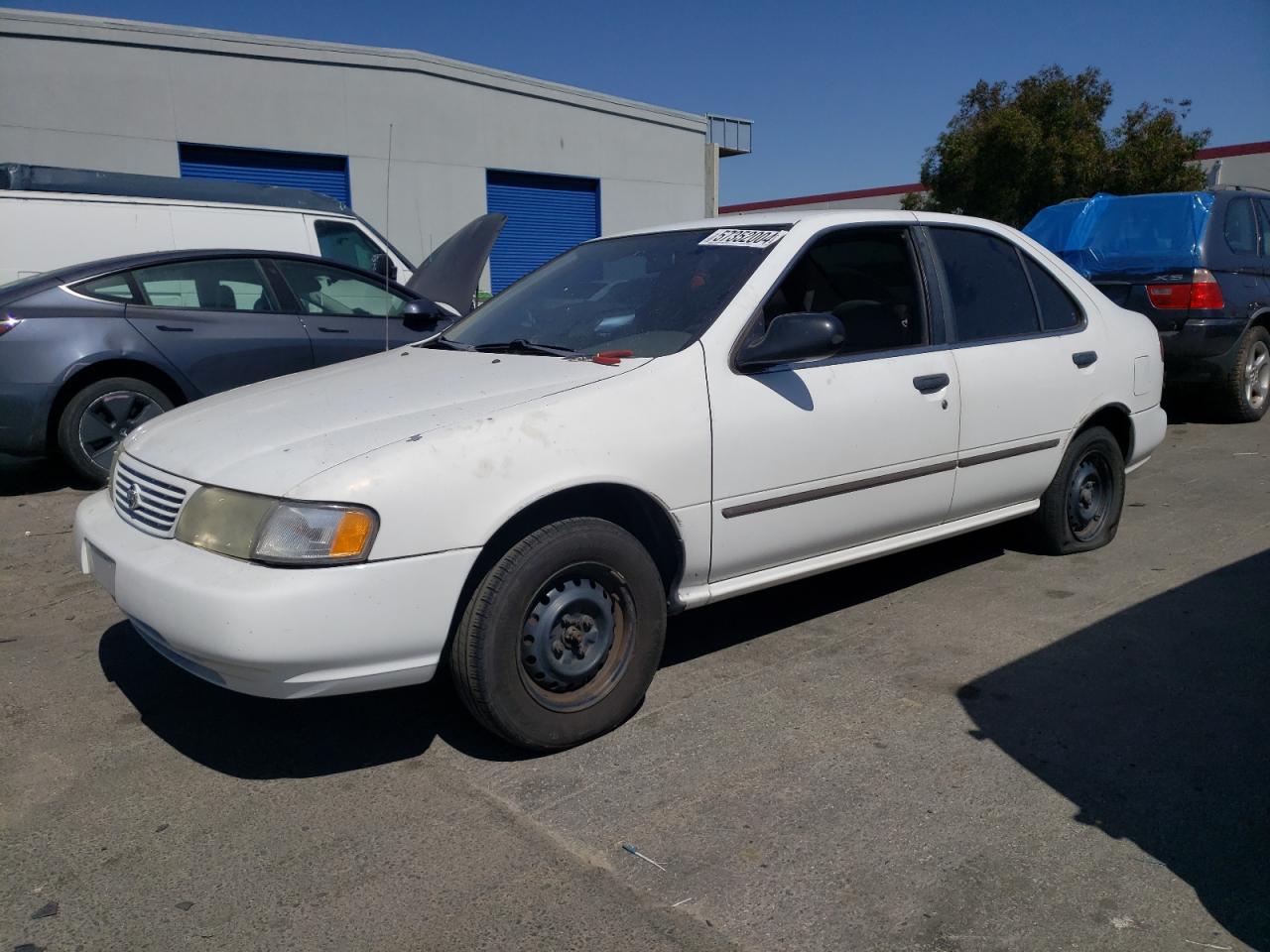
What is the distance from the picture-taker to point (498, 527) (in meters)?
2.90

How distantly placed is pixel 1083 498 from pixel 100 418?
5603 millimetres

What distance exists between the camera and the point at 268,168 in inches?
683

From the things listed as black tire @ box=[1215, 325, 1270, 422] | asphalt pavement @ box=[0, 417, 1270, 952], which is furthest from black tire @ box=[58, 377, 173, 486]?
black tire @ box=[1215, 325, 1270, 422]

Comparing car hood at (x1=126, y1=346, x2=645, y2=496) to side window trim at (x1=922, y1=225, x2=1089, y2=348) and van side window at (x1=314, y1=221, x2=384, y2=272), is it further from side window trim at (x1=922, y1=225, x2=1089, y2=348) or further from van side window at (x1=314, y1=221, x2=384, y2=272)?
van side window at (x1=314, y1=221, x2=384, y2=272)

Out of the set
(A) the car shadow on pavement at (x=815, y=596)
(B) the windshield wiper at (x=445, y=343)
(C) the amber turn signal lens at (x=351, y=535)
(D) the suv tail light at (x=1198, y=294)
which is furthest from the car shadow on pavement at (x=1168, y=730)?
(D) the suv tail light at (x=1198, y=294)

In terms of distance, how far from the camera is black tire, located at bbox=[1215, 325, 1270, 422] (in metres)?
8.25

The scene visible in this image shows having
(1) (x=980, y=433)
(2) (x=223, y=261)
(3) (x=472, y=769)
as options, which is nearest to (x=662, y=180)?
(2) (x=223, y=261)

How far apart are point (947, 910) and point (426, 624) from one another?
148 cm

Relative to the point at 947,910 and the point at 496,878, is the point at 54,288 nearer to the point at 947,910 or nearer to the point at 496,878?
the point at 496,878

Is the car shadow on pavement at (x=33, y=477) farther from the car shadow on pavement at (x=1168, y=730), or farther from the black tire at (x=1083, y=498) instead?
the car shadow on pavement at (x=1168, y=730)

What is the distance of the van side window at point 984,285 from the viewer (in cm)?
433

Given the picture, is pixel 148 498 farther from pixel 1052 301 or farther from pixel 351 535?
pixel 1052 301

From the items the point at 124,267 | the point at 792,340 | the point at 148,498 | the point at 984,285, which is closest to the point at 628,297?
the point at 792,340

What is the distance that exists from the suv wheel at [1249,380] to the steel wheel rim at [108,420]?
25.9ft
